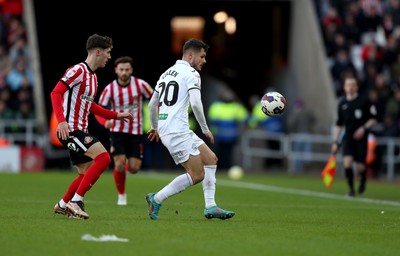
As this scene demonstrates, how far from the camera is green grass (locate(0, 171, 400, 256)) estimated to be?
29.1 feet

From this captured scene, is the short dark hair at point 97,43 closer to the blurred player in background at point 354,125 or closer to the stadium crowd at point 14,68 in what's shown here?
the blurred player in background at point 354,125

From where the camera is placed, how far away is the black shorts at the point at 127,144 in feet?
48.8

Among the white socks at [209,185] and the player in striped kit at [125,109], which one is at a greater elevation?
the player in striped kit at [125,109]

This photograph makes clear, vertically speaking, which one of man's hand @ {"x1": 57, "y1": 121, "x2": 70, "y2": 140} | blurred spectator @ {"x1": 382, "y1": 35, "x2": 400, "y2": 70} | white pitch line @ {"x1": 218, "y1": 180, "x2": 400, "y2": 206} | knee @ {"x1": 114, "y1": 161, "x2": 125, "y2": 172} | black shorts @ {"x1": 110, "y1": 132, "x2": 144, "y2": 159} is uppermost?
blurred spectator @ {"x1": 382, "y1": 35, "x2": 400, "y2": 70}

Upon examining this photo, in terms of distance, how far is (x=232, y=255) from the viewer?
845 centimetres

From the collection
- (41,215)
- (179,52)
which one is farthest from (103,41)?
(179,52)

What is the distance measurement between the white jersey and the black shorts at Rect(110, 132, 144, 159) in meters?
3.42

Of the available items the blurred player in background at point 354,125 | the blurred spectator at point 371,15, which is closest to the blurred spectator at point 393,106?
the blurred spectator at point 371,15

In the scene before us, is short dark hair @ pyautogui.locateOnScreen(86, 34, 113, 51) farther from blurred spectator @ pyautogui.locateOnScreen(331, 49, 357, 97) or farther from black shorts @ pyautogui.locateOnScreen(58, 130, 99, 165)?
blurred spectator @ pyautogui.locateOnScreen(331, 49, 357, 97)

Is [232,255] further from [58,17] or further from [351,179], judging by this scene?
[58,17]

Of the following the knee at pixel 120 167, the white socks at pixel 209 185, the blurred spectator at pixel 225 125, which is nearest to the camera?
the white socks at pixel 209 185

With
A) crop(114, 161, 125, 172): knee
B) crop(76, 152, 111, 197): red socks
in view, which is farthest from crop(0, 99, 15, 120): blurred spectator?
crop(76, 152, 111, 197): red socks

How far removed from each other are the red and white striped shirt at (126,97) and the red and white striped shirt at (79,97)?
9.90ft

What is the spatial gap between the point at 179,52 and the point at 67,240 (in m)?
28.2
